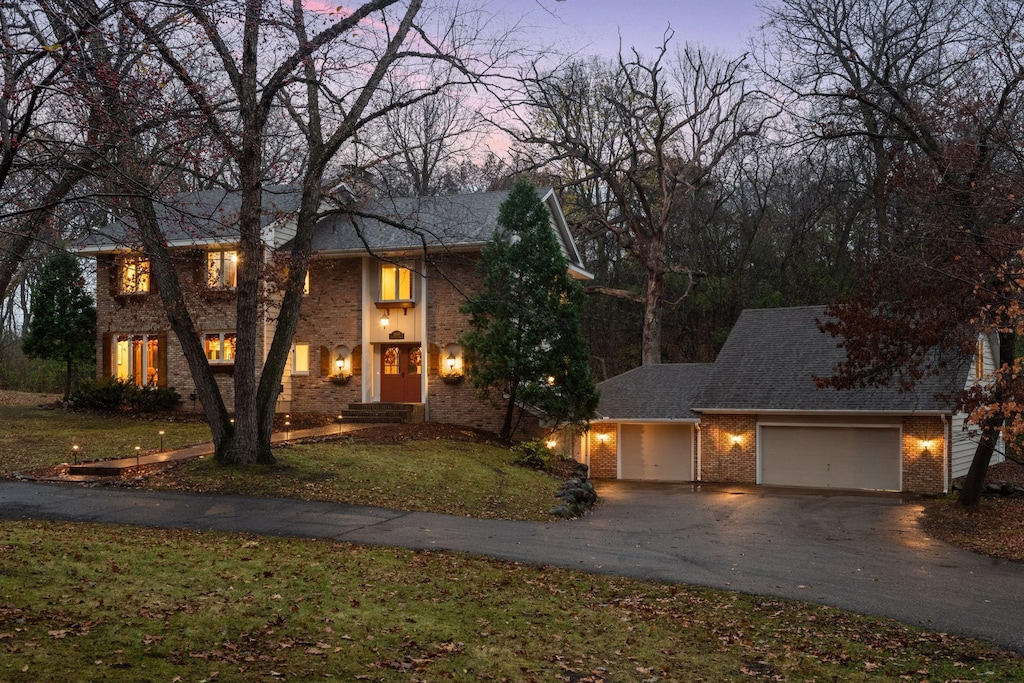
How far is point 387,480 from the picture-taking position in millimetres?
17828

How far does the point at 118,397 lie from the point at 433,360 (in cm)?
948

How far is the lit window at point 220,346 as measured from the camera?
92.1 feet

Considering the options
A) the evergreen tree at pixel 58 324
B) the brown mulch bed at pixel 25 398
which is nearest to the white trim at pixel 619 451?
the evergreen tree at pixel 58 324

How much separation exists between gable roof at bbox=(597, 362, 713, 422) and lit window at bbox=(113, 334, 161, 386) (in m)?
14.0

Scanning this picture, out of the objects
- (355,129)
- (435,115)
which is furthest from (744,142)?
(355,129)

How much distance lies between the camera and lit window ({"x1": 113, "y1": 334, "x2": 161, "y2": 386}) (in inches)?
1129

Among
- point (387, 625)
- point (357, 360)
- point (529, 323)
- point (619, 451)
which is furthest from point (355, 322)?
point (387, 625)

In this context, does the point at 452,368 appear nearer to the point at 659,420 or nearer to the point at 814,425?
the point at 659,420

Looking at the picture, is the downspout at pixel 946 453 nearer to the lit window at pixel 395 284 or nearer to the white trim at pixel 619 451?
the white trim at pixel 619 451

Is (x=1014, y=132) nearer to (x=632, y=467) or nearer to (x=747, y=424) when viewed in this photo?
(x=747, y=424)

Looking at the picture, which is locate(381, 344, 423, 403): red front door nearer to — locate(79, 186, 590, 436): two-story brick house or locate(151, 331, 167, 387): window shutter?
locate(79, 186, 590, 436): two-story brick house

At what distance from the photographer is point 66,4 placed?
7.11m

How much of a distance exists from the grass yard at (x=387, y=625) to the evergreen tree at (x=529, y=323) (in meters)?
12.8

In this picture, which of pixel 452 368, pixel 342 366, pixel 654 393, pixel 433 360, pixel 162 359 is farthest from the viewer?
pixel 654 393
